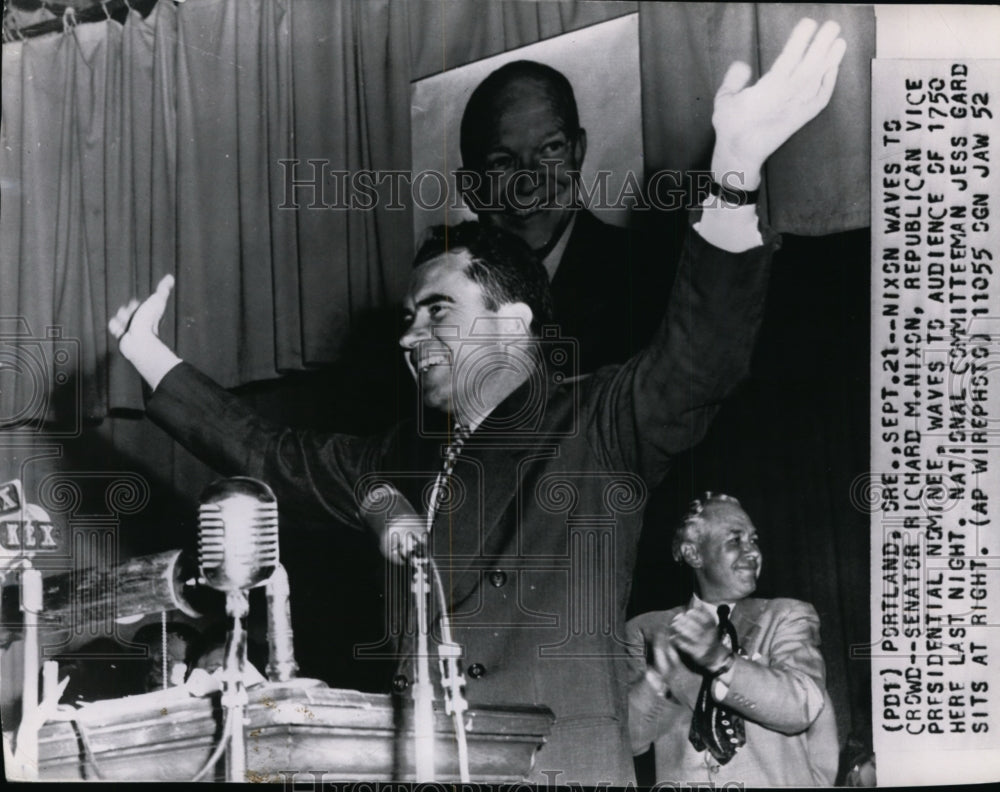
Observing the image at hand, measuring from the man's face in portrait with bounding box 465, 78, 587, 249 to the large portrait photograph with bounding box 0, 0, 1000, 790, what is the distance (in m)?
0.01

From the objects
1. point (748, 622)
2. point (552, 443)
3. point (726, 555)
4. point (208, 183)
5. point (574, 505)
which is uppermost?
point (208, 183)

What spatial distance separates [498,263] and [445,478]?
0.57m

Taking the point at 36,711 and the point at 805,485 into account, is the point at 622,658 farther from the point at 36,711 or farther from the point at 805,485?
the point at 36,711

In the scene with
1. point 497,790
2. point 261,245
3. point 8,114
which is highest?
point 8,114

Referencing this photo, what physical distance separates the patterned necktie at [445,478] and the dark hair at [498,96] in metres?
0.72

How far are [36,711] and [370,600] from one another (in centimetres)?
92

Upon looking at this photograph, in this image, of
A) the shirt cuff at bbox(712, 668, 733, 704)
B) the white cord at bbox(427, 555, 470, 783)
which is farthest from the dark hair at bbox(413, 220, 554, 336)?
the shirt cuff at bbox(712, 668, 733, 704)

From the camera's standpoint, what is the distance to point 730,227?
303 cm

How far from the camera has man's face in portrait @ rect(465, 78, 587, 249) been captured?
10.2 ft

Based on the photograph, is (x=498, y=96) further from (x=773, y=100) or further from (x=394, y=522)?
(x=394, y=522)

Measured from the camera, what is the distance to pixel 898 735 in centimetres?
308

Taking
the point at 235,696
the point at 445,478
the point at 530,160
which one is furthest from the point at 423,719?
the point at 530,160

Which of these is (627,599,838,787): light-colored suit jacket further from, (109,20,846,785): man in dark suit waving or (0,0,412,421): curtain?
(0,0,412,421): curtain

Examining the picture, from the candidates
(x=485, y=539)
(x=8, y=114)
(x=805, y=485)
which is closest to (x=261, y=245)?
(x=8, y=114)
